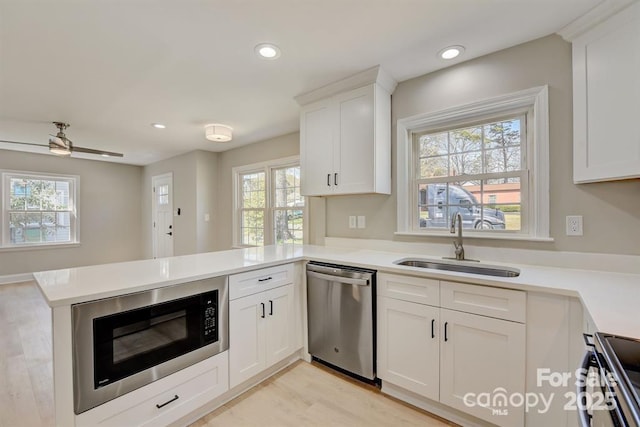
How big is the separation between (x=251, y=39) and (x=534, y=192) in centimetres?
220

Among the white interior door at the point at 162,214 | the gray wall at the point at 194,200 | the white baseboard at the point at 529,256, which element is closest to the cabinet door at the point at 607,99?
Answer: the white baseboard at the point at 529,256

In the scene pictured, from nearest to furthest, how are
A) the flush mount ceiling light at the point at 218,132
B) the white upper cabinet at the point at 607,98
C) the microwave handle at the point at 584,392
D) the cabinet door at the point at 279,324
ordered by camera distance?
the microwave handle at the point at 584,392 < the white upper cabinet at the point at 607,98 < the cabinet door at the point at 279,324 < the flush mount ceiling light at the point at 218,132

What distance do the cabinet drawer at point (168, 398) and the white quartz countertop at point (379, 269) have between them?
1.77ft

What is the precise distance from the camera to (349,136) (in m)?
2.40

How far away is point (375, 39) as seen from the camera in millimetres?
1829

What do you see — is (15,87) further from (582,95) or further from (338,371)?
(582,95)

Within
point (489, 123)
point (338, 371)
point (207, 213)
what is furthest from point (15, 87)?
point (489, 123)

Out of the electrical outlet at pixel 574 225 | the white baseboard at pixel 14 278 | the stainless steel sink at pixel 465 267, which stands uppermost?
the electrical outlet at pixel 574 225

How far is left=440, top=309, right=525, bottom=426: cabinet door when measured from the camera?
1433 millimetres

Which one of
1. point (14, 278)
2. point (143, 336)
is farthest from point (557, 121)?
point (14, 278)

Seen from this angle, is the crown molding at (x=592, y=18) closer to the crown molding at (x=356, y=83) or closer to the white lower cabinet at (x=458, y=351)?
the crown molding at (x=356, y=83)

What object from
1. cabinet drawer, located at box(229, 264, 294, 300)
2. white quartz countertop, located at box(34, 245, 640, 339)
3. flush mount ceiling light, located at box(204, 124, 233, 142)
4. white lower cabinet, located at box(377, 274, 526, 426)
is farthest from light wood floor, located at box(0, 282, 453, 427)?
flush mount ceiling light, located at box(204, 124, 233, 142)

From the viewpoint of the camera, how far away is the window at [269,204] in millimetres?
3859

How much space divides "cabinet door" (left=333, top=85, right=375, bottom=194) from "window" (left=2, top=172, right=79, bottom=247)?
5962 millimetres
